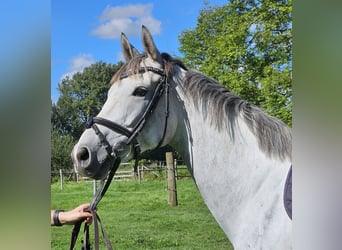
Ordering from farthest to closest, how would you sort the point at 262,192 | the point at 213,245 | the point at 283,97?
1. the point at 213,245
2. the point at 283,97
3. the point at 262,192

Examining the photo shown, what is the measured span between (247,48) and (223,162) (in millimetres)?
592

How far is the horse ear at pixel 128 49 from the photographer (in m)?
1.39

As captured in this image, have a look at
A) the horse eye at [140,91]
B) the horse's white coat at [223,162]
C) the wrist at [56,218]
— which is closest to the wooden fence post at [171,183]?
the horse's white coat at [223,162]

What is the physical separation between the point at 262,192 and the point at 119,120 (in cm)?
54

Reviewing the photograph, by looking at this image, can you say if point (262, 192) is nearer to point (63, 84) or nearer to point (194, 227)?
point (194, 227)

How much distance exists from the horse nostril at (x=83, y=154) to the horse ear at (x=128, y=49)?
38 centimetres

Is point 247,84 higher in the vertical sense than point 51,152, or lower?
higher

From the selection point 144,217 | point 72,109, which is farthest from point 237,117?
point 72,109

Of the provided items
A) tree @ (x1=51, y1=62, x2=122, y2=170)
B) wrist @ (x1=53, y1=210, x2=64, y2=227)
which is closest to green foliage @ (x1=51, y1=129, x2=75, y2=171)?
tree @ (x1=51, y1=62, x2=122, y2=170)

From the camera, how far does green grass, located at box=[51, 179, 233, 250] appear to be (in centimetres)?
162

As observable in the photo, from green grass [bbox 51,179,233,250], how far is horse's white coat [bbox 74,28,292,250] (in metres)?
0.38

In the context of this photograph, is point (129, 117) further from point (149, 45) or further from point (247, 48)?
point (247, 48)

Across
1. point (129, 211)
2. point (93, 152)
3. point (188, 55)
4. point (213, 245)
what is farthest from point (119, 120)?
point (213, 245)
